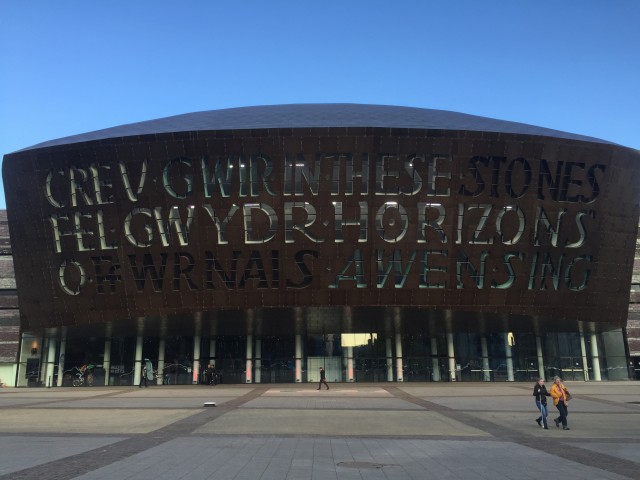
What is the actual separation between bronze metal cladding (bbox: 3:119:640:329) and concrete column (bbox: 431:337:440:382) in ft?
33.0

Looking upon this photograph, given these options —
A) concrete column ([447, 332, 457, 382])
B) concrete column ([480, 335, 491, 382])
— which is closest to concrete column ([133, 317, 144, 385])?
concrete column ([447, 332, 457, 382])

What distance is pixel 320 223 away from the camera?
41406 millimetres

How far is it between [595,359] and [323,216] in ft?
107

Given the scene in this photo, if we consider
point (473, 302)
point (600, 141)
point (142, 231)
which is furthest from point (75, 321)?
point (600, 141)

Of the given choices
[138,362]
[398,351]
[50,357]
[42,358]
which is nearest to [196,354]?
[138,362]

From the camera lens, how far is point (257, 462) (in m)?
11.3

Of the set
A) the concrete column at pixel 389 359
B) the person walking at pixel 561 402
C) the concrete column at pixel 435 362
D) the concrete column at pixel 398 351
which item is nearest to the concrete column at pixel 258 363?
the concrete column at pixel 389 359

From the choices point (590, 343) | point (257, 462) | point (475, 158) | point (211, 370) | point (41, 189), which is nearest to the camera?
point (257, 462)

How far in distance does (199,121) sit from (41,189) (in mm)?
13750

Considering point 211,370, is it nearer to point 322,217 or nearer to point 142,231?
point 142,231

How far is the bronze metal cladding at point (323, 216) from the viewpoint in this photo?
41156 millimetres

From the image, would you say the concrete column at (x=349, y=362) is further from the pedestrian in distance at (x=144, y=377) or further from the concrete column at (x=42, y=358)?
the concrete column at (x=42, y=358)

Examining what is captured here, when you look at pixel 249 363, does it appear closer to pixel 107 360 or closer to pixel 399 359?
pixel 399 359

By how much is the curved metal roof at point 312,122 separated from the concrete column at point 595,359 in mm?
20940
